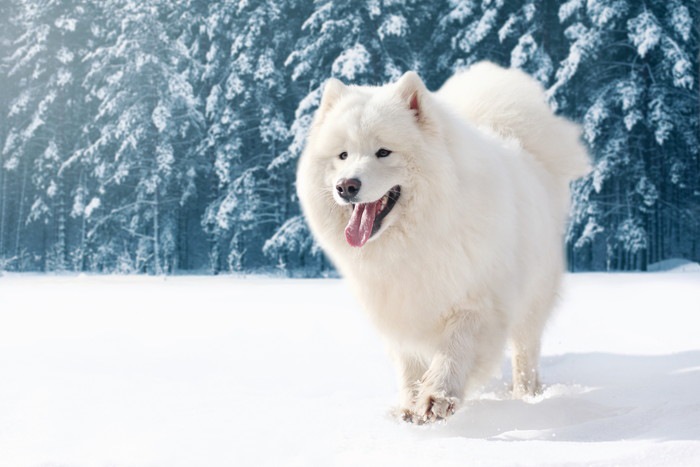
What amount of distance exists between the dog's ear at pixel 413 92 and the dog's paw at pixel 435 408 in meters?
1.27

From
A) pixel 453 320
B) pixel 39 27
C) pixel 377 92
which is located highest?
pixel 39 27

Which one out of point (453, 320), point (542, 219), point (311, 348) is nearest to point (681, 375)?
point (542, 219)

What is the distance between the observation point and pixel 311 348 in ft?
17.4

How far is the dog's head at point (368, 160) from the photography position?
2982 mm

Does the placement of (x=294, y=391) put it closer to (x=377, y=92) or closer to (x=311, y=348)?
(x=311, y=348)

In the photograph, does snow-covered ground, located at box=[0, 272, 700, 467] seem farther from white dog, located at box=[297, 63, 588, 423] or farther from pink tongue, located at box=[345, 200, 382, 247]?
pink tongue, located at box=[345, 200, 382, 247]

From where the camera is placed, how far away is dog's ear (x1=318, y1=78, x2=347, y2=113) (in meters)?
3.40

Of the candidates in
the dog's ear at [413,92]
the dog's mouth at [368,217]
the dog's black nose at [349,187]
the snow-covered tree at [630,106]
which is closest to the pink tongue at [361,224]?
the dog's mouth at [368,217]

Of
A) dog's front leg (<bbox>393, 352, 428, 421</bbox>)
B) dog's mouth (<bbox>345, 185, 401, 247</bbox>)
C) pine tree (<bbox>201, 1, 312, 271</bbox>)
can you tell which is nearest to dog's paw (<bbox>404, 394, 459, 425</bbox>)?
dog's front leg (<bbox>393, 352, 428, 421</bbox>)

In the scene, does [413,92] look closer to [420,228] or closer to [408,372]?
[420,228]

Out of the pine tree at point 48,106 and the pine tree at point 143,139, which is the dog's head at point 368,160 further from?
the pine tree at point 48,106

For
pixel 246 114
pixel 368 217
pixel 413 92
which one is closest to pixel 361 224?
pixel 368 217

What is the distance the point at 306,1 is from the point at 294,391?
16.2 metres

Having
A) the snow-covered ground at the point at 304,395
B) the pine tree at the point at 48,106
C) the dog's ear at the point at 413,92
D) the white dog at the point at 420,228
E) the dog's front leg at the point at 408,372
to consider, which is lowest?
the snow-covered ground at the point at 304,395
